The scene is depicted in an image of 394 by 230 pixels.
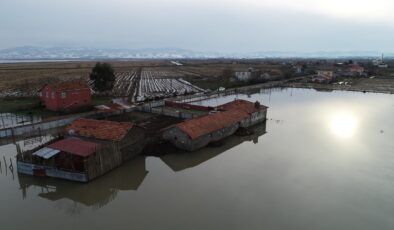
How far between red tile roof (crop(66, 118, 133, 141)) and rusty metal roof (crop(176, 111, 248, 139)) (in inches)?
157

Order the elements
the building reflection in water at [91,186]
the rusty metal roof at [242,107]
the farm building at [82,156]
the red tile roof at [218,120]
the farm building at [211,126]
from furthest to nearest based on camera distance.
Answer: the rusty metal roof at [242,107] < the red tile roof at [218,120] < the farm building at [211,126] < the farm building at [82,156] < the building reflection in water at [91,186]

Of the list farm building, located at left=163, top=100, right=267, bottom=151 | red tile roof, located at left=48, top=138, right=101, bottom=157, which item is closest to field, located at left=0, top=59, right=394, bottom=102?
farm building, located at left=163, top=100, right=267, bottom=151

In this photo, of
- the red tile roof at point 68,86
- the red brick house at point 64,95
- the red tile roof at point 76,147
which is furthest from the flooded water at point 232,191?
the red tile roof at point 68,86

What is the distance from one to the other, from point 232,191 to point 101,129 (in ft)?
31.2

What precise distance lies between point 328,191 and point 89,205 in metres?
12.2

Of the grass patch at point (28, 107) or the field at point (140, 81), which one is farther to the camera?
the field at point (140, 81)

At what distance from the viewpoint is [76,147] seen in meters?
16.9

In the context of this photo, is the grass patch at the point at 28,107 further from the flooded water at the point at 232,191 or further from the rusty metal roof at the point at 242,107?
the rusty metal roof at the point at 242,107

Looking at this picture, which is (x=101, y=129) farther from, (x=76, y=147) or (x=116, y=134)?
(x=76, y=147)

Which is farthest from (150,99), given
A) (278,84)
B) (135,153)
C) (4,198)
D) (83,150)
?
(278,84)

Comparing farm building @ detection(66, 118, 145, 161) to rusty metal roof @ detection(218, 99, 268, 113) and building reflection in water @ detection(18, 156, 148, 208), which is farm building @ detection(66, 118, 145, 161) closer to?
building reflection in water @ detection(18, 156, 148, 208)

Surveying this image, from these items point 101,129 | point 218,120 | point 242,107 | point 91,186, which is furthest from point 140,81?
point 91,186

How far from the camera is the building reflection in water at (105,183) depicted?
15.1 m

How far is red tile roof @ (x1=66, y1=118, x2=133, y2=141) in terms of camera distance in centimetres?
1869
